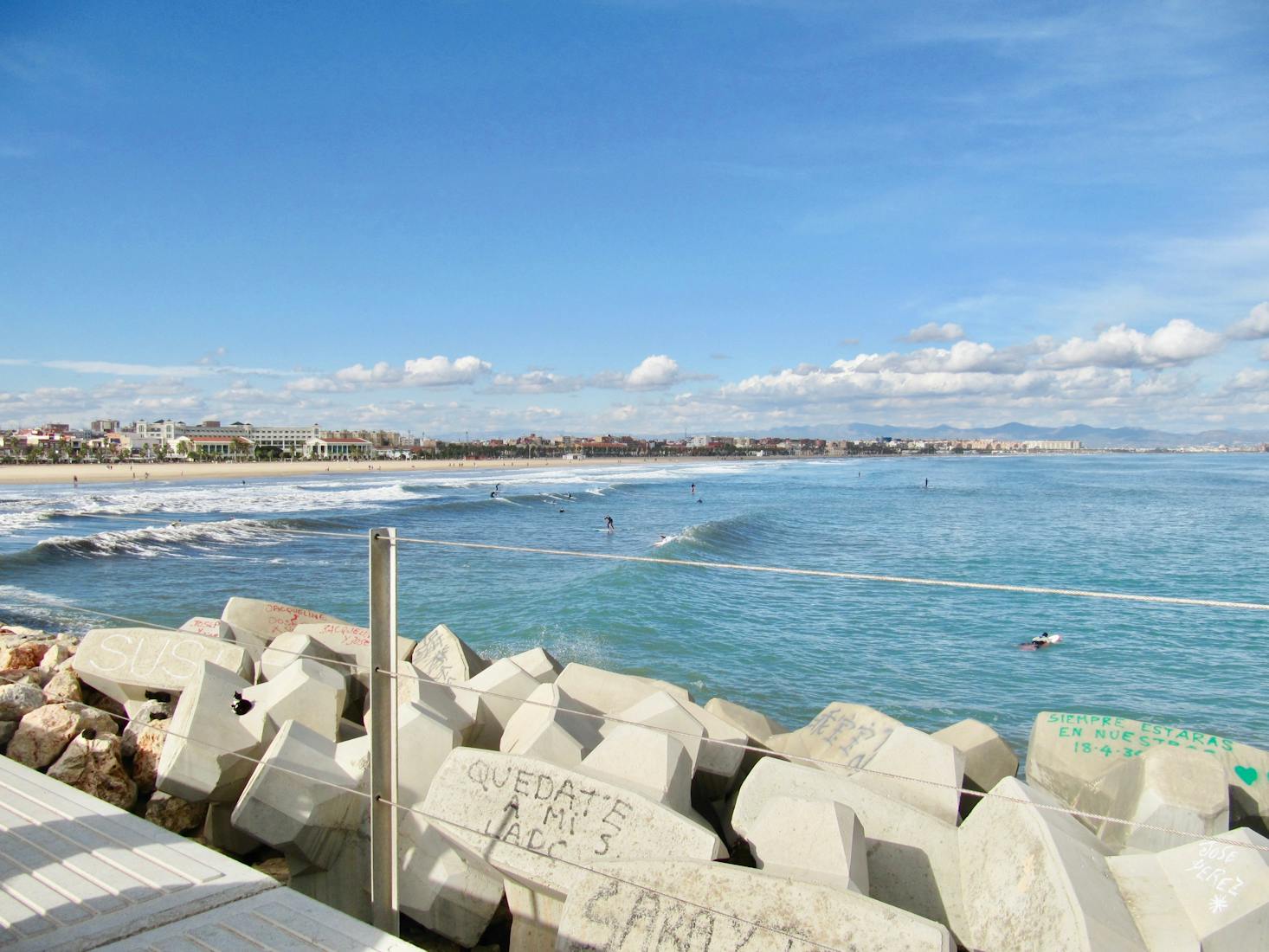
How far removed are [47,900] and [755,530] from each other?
33.4 m

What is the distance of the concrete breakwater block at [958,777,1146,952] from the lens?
3508mm

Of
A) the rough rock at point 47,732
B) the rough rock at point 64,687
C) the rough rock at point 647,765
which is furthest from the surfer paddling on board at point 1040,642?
the rough rock at point 47,732

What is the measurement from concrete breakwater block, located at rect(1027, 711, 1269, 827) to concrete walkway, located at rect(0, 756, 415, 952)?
226 inches

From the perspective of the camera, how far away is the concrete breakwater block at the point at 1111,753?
241 inches

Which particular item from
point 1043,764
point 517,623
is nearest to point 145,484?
point 517,623

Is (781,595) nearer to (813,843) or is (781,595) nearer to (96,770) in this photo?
(96,770)

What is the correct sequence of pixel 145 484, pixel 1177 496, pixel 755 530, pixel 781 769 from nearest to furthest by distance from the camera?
pixel 781 769 < pixel 755 530 < pixel 1177 496 < pixel 145 484

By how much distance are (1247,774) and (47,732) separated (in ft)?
26.3

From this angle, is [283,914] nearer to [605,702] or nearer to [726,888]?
[726,888]

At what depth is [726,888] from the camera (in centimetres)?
311

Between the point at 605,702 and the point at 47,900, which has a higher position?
the point at 47,900

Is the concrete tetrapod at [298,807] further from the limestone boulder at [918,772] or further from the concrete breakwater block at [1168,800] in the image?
the concrete breakwater block at [1168,800]

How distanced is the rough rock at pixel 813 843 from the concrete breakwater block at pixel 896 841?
0.48ft

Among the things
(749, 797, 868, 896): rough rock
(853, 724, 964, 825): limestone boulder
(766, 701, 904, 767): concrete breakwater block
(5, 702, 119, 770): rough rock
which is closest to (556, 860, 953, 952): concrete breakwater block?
(749, 797, 868, 896): rough rock
